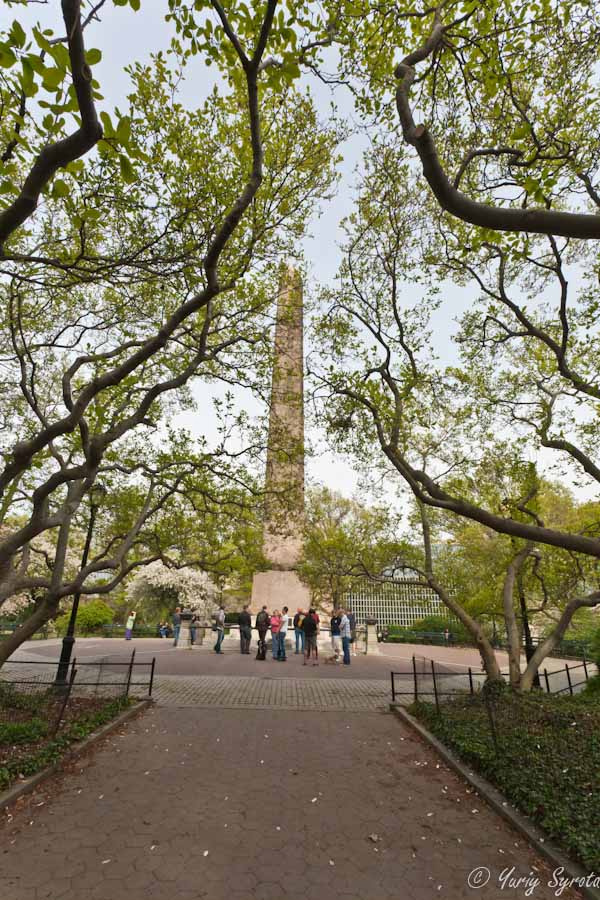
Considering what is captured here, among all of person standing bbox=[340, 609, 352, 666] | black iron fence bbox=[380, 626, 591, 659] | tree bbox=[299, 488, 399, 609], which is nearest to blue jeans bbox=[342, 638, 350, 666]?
person standing bbox=[340, 609, 352, 666]

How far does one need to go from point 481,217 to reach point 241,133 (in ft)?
21.1

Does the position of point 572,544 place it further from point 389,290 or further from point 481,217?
point 389,290

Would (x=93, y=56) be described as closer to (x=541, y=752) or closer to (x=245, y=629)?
(x=541, y=752)

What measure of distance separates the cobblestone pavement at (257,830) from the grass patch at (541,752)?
0.39 m

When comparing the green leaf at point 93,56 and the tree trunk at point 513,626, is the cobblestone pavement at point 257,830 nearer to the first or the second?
the tree trunk at point 513,626

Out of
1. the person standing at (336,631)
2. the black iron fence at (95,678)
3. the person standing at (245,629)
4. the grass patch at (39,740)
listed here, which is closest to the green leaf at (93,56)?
the grass patch at (39,740)

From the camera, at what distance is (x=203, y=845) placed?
4438 mm

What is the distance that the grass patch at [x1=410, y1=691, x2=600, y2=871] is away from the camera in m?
4.51

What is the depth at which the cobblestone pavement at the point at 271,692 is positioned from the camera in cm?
1041

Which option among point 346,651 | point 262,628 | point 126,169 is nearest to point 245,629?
point 262,628

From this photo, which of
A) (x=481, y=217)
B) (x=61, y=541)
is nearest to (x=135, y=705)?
(x=61, y=541)

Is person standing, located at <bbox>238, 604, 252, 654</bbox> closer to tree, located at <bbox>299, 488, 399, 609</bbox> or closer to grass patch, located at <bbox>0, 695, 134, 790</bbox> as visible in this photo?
tree, located at <bbox>299, 488, 399, 609</bbox>

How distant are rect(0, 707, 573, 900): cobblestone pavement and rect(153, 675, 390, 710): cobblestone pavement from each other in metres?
2.97

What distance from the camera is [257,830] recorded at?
4.75 meters
